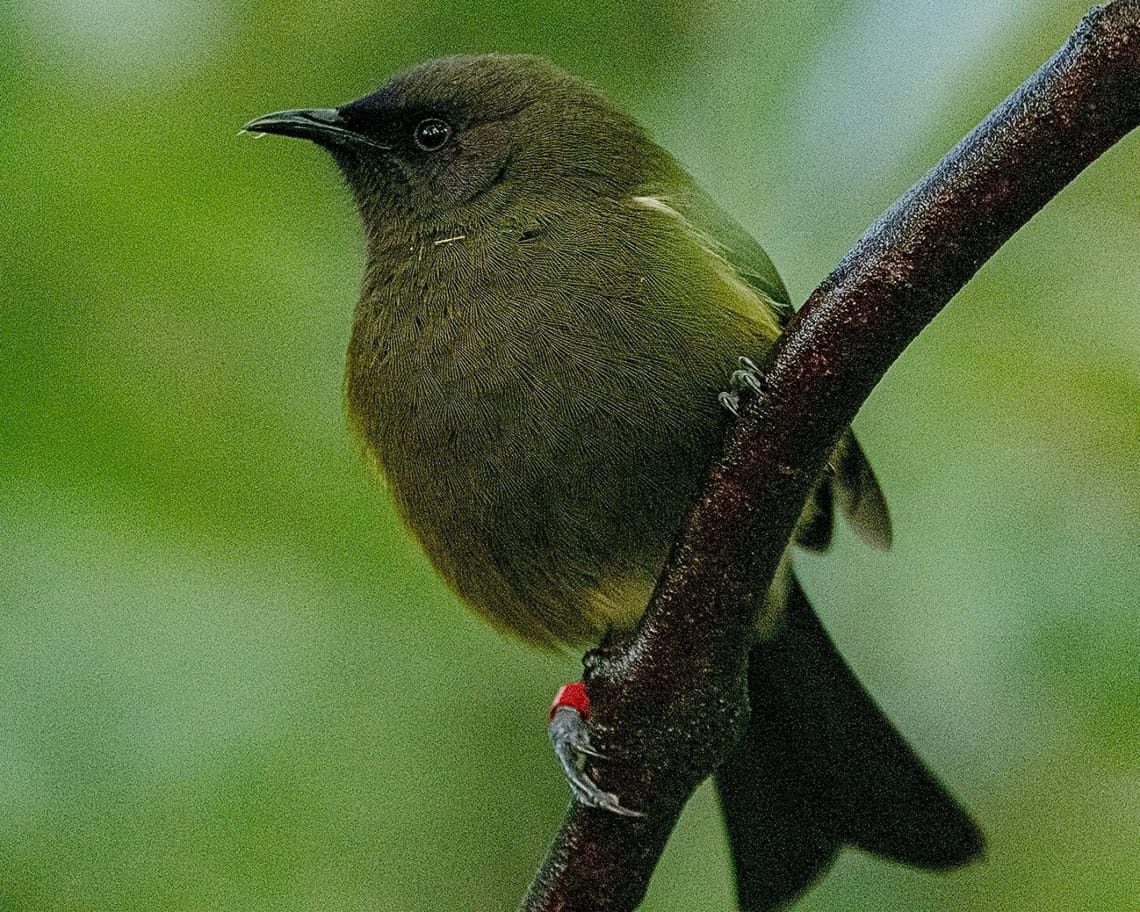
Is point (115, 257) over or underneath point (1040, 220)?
underneath

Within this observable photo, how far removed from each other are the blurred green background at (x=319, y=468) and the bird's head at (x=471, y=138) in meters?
0.10

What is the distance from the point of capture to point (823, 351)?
5.84ft

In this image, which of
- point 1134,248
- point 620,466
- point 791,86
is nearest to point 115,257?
point 620,466

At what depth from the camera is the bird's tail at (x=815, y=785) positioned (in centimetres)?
272

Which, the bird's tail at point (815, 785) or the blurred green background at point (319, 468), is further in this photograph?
the bird's tail at point (815, 785)

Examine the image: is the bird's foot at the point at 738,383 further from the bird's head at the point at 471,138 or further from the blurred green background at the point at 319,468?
the bird's head at the point at 471,138

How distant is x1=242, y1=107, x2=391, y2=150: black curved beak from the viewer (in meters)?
2.72

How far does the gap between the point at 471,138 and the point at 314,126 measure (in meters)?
0.27

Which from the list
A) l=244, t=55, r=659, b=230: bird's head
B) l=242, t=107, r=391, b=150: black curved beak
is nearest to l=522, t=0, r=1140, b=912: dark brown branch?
l=244, t=55, r=659, b=230: bird's head

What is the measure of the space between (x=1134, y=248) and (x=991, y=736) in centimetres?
79

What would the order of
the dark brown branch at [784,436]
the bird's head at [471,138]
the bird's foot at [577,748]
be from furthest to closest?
the bird's head at [471,138], the bird's foot at [577,748], the dark brown branch at [784,436]

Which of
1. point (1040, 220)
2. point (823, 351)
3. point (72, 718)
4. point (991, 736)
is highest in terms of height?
point (1040, 220)

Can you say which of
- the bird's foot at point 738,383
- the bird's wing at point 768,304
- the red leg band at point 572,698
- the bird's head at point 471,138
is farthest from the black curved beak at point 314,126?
the red leg band at point 572,698

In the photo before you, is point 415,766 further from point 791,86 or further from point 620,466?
point 791,86
